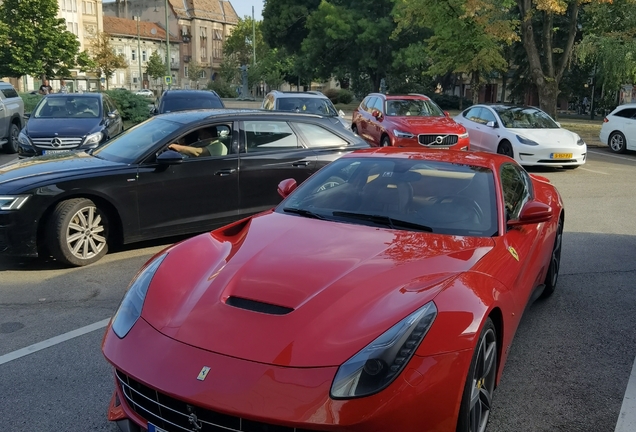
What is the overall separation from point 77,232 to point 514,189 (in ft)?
14.4

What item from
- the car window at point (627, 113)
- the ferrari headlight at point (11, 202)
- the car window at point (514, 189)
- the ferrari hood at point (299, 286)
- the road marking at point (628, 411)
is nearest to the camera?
the ferrari hood at point (299, 286)

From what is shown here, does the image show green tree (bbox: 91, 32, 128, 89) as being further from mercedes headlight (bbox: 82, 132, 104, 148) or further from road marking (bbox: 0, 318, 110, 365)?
road marking (bbox: 0, 318, 110, 365)

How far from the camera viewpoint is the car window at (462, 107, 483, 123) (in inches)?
646

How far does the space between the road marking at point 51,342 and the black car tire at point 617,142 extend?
17595mm

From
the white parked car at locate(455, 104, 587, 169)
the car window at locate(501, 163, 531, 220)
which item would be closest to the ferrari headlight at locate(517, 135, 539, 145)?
the white parked car at locate(455, 104, 587, 169)

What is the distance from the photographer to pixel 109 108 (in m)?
15.1

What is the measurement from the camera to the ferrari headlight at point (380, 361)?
243cm

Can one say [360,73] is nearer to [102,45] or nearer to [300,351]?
[102,45]

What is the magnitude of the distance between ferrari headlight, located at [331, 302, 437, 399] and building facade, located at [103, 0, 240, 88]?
103 m

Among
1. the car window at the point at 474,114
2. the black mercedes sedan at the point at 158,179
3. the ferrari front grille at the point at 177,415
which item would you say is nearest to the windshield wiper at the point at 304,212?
the ferrari front grille at the point at 177,415

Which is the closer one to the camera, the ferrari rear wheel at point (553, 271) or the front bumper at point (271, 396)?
the front bumper at point (271, 396)

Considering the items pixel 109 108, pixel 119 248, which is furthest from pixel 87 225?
pixel 109 108

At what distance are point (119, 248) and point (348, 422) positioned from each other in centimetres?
542

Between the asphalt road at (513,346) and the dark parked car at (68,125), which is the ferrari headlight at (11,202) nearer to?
the asphalt road at (513,346)
